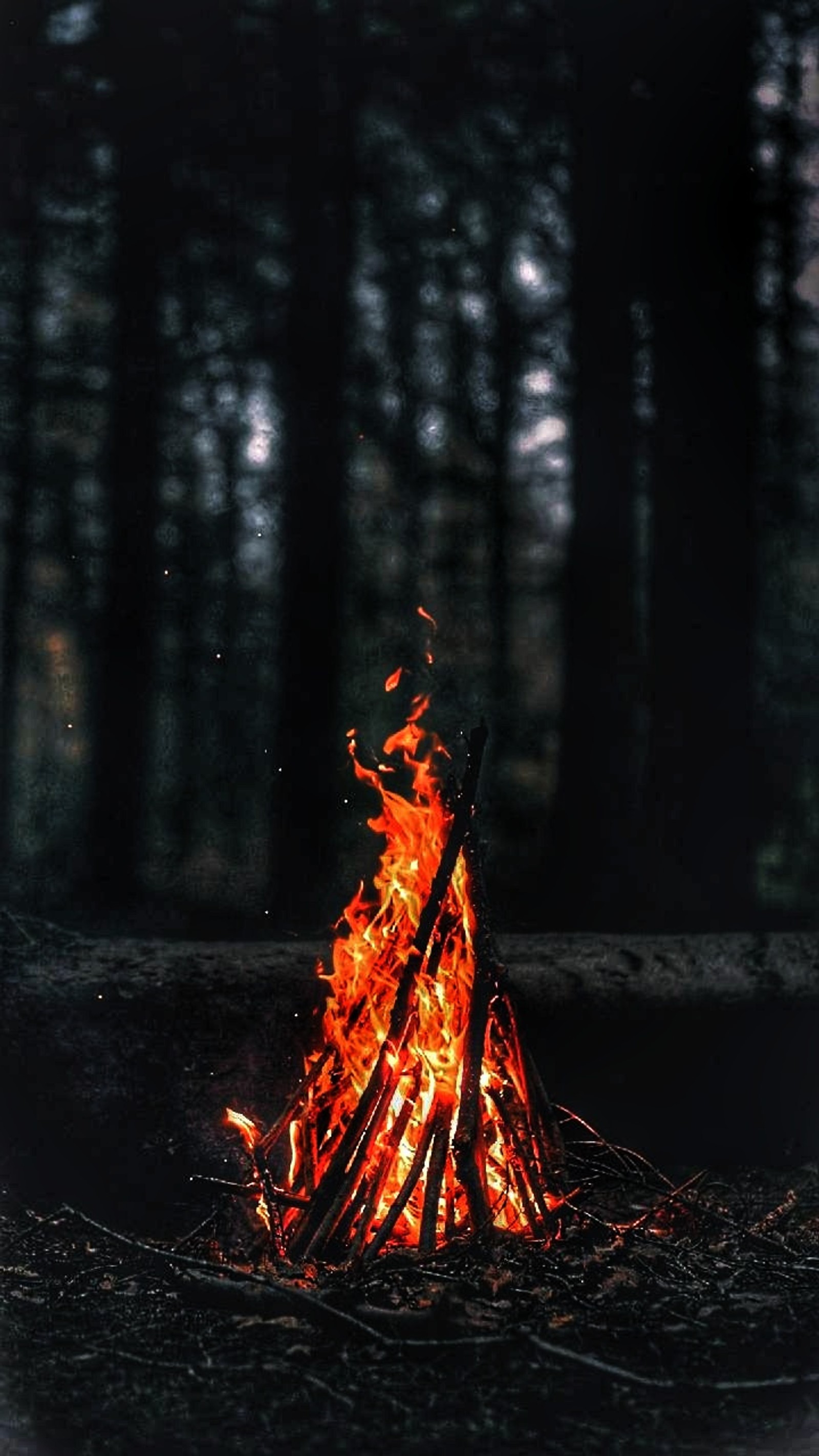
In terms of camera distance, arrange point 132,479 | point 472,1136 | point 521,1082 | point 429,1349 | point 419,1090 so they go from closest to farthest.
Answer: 1. point 429,1349
2. point 472,1136
3. point 419,1090
4. point 521,1082
5. point 132,479

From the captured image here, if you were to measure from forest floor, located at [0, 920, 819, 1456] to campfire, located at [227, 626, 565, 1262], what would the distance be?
0.10 m

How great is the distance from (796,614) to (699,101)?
2.06m

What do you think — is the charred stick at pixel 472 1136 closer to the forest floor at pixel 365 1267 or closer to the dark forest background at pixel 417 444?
the forest floor at pixel 365 1267

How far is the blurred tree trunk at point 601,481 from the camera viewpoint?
4422 mm

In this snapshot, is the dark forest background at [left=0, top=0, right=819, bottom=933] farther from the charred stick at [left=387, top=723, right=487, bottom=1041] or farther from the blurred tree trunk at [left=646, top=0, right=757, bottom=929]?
Result: the charred stick at [left=387, top=723, right=487, bottom=1041]

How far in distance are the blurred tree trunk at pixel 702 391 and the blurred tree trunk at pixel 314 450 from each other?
1.24 meters

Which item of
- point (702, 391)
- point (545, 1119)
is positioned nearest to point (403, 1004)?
point (545, 1119)

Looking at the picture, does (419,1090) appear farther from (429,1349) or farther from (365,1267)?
(429,1349)

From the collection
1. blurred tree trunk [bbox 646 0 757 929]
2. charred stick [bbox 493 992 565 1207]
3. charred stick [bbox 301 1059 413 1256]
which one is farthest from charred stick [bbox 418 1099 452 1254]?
blurred tree trunk [bbox 646 0 757 929]

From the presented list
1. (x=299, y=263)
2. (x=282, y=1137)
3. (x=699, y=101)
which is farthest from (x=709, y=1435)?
(x=699, y=101)

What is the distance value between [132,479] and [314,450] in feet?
2.45

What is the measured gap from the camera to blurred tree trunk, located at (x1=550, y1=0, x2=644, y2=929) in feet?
14.5

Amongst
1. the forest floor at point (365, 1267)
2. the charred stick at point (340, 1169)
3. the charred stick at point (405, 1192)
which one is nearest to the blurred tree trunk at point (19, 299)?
the forest floor at point (365, 1267)

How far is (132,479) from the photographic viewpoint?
15.1 ft
